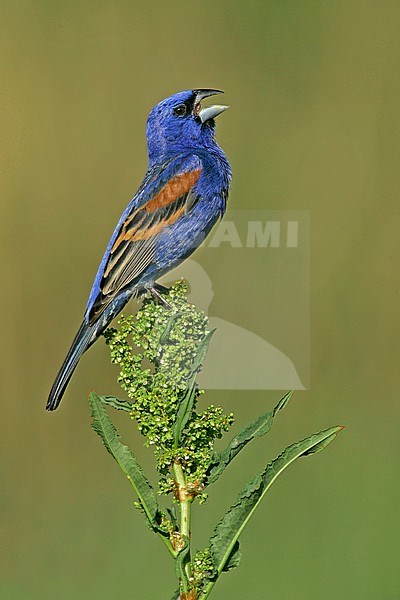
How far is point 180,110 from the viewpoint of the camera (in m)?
3.83

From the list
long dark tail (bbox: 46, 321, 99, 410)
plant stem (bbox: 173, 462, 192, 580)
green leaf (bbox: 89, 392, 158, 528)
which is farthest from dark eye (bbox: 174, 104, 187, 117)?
plant stem (bbox: 173, 462, 192, 580)

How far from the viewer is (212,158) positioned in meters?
3.79

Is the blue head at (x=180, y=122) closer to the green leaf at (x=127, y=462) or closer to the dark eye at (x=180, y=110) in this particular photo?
the dark eye at (x=180, y=110)

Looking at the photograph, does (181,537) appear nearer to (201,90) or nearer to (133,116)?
(201,90)

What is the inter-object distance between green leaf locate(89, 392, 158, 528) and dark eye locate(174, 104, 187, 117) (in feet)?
6.52

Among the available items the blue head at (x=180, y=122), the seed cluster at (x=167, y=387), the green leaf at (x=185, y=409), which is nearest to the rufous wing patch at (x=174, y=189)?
the blue head at (x=180, y=122)

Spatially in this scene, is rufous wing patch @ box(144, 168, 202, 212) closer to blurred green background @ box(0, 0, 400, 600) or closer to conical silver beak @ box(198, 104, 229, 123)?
conical silver beak @ box(198, 104, 229, 123)

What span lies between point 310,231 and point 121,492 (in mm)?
1919

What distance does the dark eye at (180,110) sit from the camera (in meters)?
3.82

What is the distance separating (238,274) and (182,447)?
3.33 metres

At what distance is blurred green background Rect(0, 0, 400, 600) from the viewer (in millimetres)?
4219

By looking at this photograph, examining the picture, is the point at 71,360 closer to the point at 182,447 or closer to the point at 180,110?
the point at 182,447

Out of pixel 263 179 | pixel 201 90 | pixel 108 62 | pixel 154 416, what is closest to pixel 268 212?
pixel 263 179

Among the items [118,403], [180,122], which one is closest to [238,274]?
[180,122]
